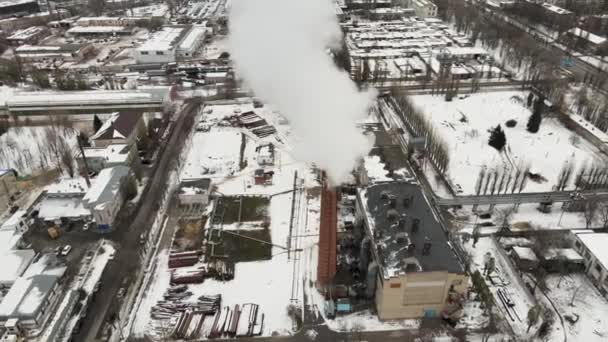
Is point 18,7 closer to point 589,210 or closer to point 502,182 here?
point 502,182

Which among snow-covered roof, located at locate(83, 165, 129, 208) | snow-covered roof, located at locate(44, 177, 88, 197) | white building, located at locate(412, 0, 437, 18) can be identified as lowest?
snow-covered roof, located at locate(44, 177, 88, 197)

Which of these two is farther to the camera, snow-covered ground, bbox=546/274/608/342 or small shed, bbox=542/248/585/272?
small shed, bbox=542/248/585/272

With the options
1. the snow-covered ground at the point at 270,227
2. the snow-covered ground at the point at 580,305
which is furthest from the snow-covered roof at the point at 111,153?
the snow-covered ground at the point at 580,305

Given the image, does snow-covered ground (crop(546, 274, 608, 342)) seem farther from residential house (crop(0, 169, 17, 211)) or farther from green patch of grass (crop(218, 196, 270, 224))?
residential house (crop(0, 169, 17, 211))

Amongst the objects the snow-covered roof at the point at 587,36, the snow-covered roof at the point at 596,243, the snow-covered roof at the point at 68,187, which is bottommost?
the snow-covered roof at the point at 68,187

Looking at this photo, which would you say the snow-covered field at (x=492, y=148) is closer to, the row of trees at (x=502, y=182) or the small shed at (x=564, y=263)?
the row of trees at (x=502, y=182)

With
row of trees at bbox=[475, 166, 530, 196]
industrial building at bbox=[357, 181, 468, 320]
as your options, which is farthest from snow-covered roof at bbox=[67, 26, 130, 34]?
industrial building at bbox=[357, 181, 468, 320]

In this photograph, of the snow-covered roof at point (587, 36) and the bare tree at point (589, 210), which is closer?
the bare tree at point (589, 210)
